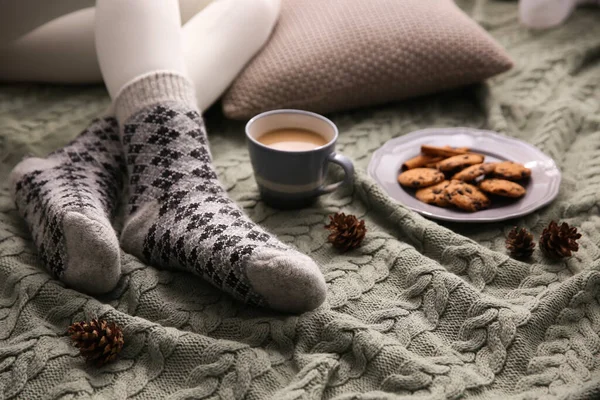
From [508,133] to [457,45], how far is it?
158mm

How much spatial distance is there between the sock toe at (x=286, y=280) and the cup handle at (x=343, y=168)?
7.1 inches

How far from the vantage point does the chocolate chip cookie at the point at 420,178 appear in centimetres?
A: 81

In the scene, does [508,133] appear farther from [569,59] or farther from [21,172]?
[21,172]

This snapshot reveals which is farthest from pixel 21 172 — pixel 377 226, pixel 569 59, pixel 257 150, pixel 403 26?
pixel 569 59

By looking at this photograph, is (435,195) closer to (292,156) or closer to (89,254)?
(292,156)

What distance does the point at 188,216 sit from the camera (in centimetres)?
71

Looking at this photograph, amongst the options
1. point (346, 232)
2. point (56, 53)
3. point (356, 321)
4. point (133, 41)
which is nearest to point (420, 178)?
point (346, 232)

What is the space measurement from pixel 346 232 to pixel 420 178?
0.44ft

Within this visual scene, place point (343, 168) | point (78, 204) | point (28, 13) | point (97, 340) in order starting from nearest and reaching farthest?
point (97, 340) → point (78, 204) → point (343, 168) → point (28, 13)

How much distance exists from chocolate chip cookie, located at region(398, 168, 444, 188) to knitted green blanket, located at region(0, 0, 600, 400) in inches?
1.6

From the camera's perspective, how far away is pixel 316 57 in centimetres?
97

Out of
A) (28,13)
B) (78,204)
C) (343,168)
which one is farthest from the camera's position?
(28,13)

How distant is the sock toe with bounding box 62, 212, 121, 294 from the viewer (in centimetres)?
65

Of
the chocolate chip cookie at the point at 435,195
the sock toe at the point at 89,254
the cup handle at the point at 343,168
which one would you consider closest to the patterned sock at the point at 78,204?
the sock toe at the point at 89,254
